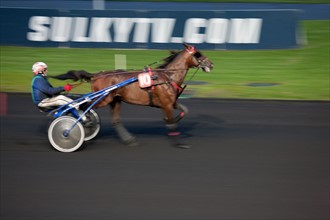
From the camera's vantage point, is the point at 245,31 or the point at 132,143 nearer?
the point at 132,143

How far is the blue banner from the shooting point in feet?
68.2

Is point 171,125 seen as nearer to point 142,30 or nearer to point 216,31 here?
point 216,31

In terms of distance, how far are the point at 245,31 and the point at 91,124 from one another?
10.3 metres

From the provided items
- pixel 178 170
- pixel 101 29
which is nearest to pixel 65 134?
pixel 178 170

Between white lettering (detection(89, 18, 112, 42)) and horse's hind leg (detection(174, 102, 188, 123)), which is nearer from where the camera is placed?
horse's hind leg (detection(174, 102, 188, 123))

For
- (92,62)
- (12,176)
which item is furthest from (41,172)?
(92,62)

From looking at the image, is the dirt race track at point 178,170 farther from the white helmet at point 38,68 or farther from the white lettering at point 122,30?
the white lettering at point 122,30

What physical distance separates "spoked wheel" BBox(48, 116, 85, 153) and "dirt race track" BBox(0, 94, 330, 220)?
136mm

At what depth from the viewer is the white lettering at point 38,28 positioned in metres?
21.3

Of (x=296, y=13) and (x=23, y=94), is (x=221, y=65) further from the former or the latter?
(x=23, y=94)

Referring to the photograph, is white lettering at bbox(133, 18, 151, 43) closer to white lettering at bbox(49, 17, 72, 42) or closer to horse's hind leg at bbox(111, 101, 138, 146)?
white lettering at bbox(49, 17, 72, 42)

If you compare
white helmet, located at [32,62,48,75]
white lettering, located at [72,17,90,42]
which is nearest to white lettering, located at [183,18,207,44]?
white lettering, located at [72,17,90,42]

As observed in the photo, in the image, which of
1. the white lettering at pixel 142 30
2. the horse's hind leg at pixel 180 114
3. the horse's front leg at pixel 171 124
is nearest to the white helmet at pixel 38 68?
the horse's front leg at pixel 171 124

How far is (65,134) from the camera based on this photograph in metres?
10.7
